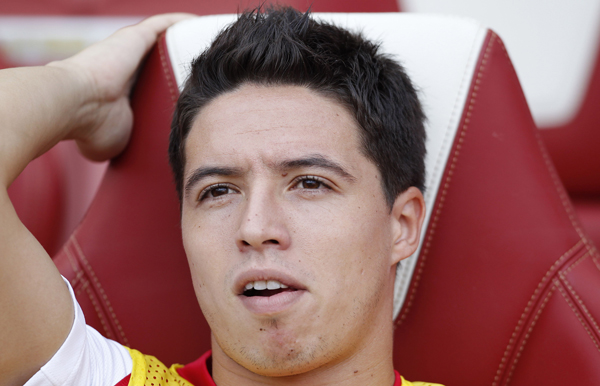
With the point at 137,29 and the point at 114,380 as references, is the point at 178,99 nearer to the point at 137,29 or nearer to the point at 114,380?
the point at 137,29

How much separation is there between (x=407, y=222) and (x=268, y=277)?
13.8 inches

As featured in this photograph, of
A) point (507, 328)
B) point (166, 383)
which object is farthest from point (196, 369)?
point (507, 328)

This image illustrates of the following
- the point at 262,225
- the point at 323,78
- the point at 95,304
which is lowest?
the point at 95,304

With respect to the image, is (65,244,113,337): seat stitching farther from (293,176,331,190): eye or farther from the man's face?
(293,176,331,190): eye

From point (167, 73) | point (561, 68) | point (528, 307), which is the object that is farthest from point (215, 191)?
point (561, 68)

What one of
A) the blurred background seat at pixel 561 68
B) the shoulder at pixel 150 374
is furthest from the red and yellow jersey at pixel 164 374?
the blurred background seat at pixel 561 68

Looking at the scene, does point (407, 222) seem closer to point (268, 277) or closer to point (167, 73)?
point (268, 277)

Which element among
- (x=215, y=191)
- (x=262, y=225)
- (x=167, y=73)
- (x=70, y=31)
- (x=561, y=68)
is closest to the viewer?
(x=262, y=225)

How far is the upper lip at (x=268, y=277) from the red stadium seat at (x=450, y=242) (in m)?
0.37

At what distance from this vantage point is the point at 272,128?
36.8 inches

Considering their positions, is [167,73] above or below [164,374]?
above

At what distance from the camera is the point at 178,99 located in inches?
44.3

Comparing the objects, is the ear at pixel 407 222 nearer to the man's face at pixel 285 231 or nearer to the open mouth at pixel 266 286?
the man's face at pixel 285 231

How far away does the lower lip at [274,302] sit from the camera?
853mm
